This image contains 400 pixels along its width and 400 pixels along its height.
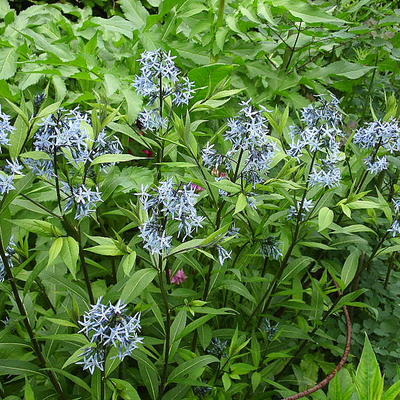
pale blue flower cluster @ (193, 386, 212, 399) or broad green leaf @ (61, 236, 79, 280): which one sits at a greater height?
broad green leaf @ (61, 236, 79, 280)

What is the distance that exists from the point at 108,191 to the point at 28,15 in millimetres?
1546

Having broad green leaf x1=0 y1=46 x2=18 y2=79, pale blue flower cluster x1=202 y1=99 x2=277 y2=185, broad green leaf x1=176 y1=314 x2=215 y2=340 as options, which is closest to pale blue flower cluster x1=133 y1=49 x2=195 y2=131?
pale blue flower cluster x1=202 y1=99 x2=277 y2=185

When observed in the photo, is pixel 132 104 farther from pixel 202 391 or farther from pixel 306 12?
pixel 202 391

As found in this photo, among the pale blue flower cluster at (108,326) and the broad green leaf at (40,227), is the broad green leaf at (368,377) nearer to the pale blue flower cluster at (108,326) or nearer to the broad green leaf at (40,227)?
the pale blue flower cluster at (108,326)

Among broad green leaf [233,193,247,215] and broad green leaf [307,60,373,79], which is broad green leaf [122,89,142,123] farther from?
broad green leaf [307,60,373,79]

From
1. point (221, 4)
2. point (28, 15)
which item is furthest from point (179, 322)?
point (28, 15)

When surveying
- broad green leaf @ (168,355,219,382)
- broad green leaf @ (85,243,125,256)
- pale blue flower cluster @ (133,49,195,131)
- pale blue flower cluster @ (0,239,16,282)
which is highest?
pale blue flower cluster @ (133,49,195,131)

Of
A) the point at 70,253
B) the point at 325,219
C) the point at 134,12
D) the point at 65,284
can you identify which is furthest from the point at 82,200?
the point at 134,12

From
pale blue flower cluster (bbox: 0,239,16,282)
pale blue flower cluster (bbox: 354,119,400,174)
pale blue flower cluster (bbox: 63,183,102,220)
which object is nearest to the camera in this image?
pale blue flower cluster (bbox: 63,183,102,220)

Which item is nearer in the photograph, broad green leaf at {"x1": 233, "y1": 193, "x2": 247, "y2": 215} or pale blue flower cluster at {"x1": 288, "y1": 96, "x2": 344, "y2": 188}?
broad green leaf at {"x1": 233, "y1": 193, "x2": 247, "y2": 215}

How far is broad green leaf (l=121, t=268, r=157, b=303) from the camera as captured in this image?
983mm

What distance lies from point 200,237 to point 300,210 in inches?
11.6

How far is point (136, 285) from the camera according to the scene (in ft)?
3.28

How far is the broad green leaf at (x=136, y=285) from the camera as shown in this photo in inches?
38.7
